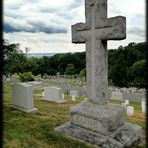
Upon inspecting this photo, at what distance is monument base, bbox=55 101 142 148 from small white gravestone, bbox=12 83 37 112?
288cm

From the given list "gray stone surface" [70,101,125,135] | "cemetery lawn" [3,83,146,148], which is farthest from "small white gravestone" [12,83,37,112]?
"gray stone surface" [70,101,125,135]

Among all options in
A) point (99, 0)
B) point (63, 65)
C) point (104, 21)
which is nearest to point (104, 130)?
point (104, 21)

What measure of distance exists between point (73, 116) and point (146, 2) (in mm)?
4356

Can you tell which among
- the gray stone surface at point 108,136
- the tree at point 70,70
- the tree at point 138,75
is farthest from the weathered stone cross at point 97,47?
the tree at point 70,70

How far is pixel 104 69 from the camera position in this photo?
5.80 meters

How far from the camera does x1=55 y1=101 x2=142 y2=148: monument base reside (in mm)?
5391

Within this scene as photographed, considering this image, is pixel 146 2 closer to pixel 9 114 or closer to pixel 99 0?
pixel 99 0

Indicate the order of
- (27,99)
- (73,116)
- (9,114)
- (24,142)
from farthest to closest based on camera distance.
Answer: (27,99), (9,114), (73,116), (24,142)

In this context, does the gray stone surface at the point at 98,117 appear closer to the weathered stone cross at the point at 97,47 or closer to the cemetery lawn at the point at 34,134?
the weathered stone cross at the point at 97,47

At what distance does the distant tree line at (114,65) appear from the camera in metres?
38.2

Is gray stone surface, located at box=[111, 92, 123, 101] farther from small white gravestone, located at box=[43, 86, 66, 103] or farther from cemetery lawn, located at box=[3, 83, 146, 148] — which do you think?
cemetery lawn, located at box=[3, 83, 146, 148]

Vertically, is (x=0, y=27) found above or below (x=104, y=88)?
above

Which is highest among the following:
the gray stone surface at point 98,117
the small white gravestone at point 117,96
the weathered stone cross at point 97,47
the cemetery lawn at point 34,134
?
the weathered stone cross at point 97,47

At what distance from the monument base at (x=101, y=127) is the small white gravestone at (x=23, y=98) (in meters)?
2.88
